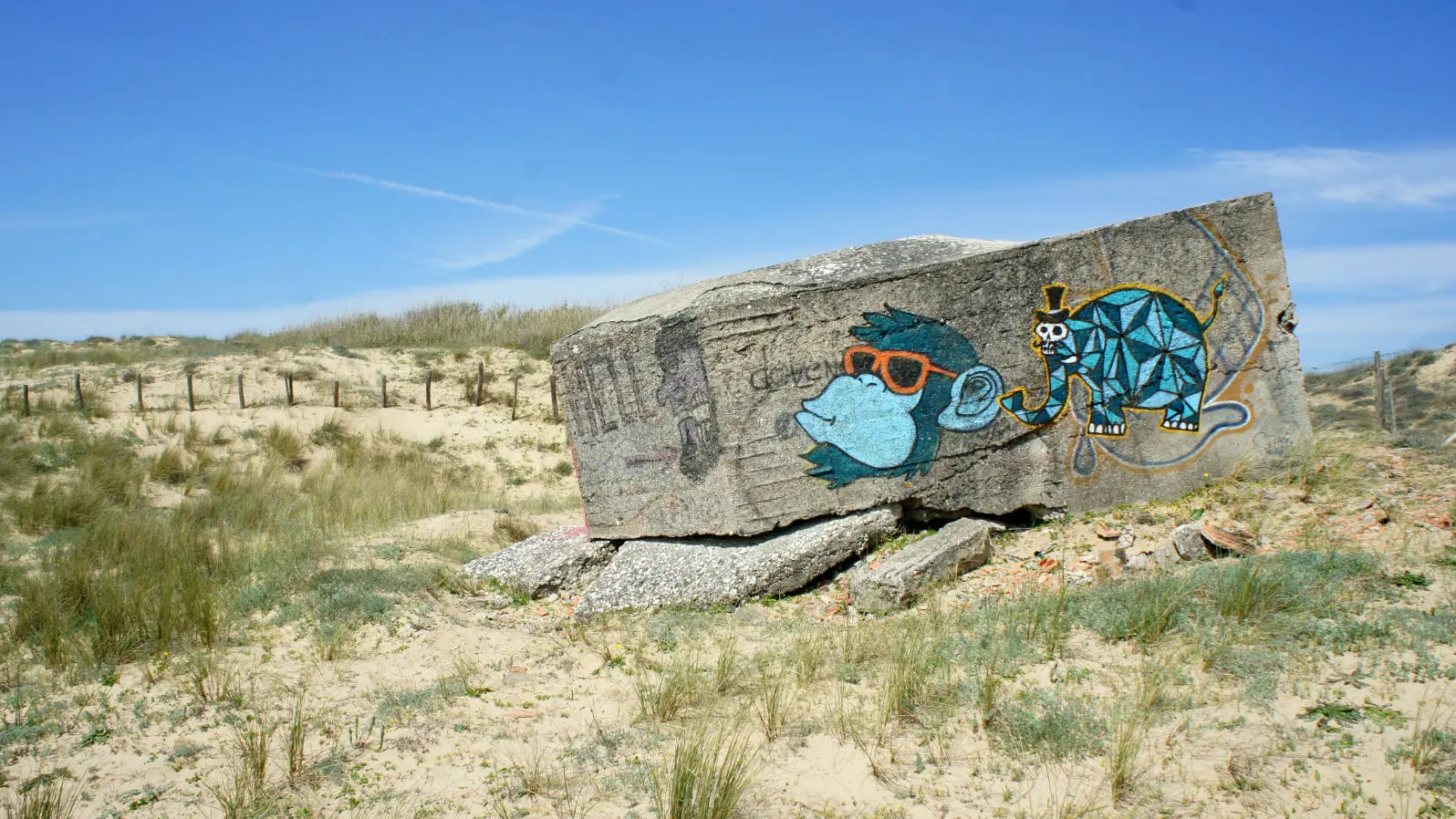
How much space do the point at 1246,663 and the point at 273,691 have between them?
14.4ft

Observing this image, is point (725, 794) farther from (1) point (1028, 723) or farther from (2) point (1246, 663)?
(2) point (1246, 663)

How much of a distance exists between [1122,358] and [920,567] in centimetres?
202

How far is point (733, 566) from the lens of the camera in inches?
231

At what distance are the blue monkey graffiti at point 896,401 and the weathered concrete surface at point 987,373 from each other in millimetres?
12

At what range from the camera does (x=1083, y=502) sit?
19.3ft

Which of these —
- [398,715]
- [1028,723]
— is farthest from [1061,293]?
[398,715]

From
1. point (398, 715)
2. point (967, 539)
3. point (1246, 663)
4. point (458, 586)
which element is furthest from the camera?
point (458, 586)

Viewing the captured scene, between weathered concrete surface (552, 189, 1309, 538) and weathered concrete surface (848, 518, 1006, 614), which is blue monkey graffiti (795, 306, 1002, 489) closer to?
Answer: weathered concrete surface (552, 189, 1309, 538)

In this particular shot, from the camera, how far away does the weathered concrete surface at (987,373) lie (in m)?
5.71

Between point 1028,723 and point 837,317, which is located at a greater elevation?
point 837,317

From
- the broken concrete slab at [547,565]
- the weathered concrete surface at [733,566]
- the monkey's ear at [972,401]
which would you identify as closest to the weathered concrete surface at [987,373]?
the monkey's ear at [972,401]

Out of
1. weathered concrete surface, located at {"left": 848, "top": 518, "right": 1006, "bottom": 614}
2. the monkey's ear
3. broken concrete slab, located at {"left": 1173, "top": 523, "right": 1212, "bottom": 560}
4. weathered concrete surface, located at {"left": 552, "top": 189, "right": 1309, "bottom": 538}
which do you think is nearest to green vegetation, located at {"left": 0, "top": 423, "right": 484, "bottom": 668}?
weathered concrete surface, located at {"left": 552, "top": 189, "right": 1309, "bottom": 538}

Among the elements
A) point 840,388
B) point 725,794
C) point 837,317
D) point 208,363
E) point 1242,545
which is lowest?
point 725,794

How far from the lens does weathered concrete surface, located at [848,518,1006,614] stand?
5.21 metres
